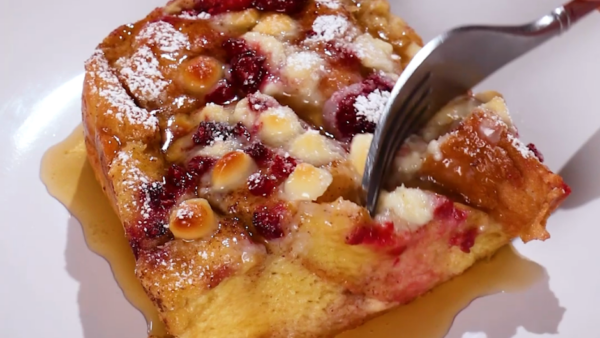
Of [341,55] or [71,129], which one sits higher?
[341,55]

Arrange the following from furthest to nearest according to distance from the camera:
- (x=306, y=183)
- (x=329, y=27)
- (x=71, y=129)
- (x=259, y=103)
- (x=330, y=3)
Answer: (x=71, y=129)
(x=330, y=3)
(x=329, y=27)
(x=259, y=103)
(x=306, y=183)

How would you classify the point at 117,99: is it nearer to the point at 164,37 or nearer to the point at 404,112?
the point at 164,37

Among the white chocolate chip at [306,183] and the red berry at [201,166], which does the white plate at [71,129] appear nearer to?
the red berry at [201,166]

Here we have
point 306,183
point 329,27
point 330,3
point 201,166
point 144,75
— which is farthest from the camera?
point 330,3

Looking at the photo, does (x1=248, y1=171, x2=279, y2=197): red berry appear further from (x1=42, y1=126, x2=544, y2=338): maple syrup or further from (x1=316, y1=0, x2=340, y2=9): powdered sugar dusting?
(x1=316, y1=0, x2=340, y2=9): powdered sugar dusting

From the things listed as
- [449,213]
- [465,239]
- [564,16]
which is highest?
[564,16]

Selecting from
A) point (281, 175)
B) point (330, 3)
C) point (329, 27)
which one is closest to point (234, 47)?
point (329, 27)

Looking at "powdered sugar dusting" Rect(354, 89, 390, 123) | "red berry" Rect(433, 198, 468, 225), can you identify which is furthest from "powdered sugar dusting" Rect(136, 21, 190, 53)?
"red berry" Rect(433, 198, 468, 225)

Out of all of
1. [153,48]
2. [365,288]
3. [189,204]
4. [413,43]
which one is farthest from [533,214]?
[153,48]

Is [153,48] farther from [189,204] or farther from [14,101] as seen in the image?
[14,101]
